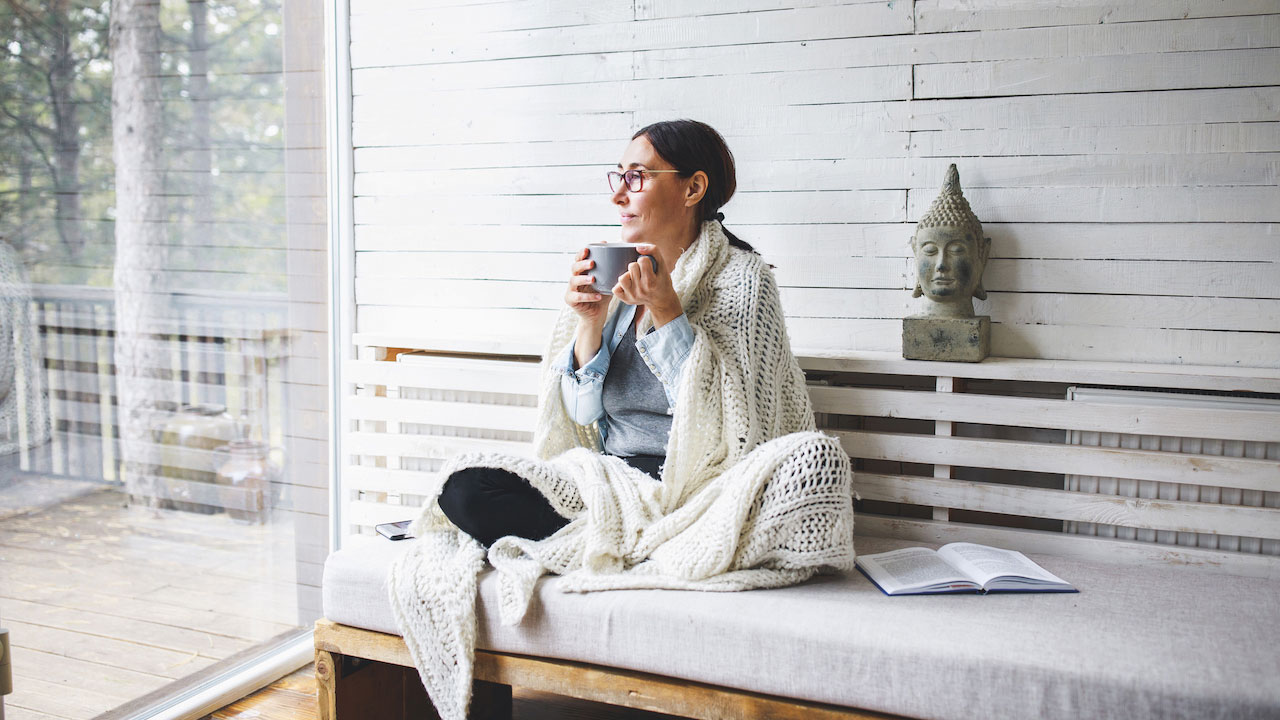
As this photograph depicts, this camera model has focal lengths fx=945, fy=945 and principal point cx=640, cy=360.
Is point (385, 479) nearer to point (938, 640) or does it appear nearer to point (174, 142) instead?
point (174, 142)

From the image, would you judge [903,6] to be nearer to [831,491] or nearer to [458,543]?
[831,491]

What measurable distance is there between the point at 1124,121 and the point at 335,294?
2.07 metres

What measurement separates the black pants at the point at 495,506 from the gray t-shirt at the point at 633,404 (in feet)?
0.85

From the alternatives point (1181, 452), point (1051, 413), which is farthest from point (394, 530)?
point (1181, 452)

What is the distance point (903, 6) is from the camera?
84.6 inches

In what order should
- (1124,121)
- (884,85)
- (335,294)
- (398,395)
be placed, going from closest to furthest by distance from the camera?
(1124,121), (884,85), (398,395), (335,294)

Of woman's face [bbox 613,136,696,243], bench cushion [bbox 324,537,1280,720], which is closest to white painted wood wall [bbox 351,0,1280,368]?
woman's face [bbox 613,136,696,243]

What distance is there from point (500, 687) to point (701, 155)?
4.03 feet

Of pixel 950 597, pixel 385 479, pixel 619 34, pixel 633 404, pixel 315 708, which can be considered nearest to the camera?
pixel 950 597

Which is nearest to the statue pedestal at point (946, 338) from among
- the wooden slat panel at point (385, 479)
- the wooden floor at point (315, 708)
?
the wooden floor at point (315, 708)

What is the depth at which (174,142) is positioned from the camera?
80.5 inches

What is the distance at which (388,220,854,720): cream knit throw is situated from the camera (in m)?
1.65

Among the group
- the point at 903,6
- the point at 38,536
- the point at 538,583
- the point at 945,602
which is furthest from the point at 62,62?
the point at 945,602

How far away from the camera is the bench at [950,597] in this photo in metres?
1.42
